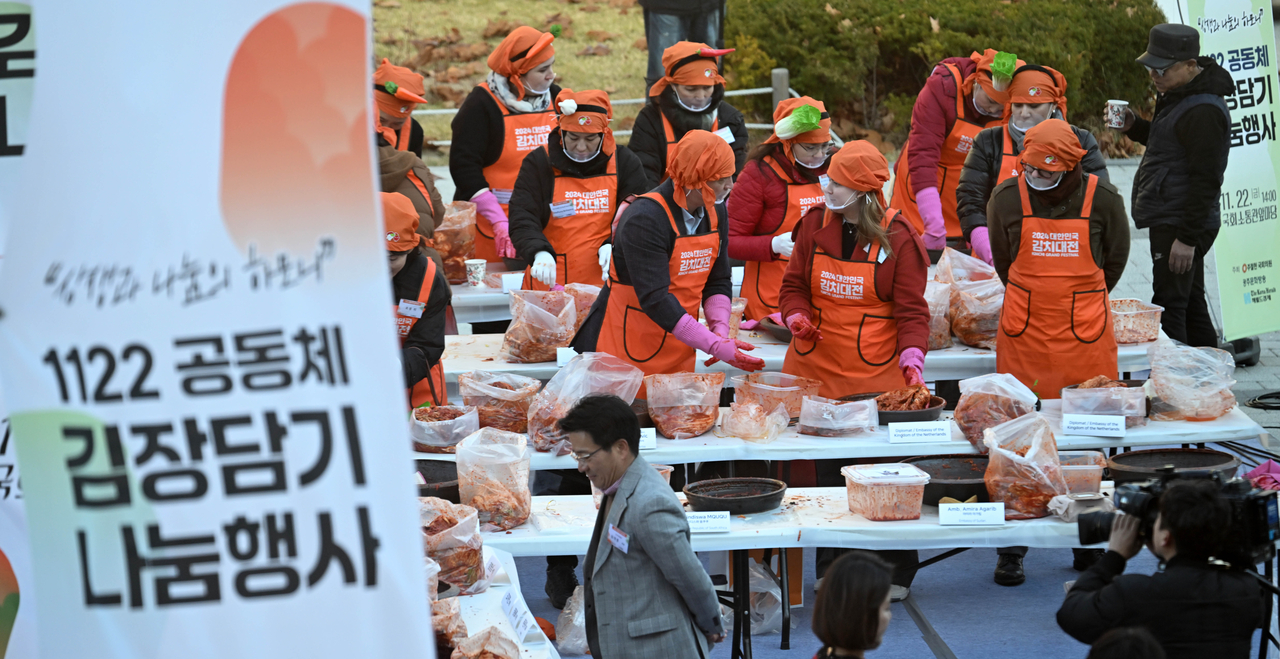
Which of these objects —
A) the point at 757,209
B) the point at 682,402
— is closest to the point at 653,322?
the point at 682,402

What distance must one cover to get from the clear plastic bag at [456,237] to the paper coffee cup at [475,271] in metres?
0.08

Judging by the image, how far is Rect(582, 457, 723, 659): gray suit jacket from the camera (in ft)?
9.81

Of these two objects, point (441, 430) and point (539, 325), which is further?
point (539, 325)

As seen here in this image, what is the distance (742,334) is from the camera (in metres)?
5.79

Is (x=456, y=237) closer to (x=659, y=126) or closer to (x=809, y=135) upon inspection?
(x=659, y=126)

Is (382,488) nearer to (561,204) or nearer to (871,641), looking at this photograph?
(871,641)

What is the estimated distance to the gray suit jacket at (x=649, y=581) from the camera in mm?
2990

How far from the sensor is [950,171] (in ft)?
23.1

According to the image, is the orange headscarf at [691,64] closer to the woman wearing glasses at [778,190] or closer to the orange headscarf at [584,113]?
the woman wearing glasses at [778,190]

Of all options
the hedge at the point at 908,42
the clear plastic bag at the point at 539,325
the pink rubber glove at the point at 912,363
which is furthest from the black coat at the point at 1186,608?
the hedge at the point at 908,42

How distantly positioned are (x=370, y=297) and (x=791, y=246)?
157 inches

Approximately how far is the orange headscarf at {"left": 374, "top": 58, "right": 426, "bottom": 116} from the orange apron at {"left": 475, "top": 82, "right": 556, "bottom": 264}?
50cm

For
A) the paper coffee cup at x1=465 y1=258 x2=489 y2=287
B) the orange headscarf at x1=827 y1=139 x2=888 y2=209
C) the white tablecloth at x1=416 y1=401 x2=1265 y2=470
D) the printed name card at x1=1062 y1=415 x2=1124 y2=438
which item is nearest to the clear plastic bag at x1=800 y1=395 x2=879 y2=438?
the white tablecloth at x1=416 y1=401 x2=1265 y2=470

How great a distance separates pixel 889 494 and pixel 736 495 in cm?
49
